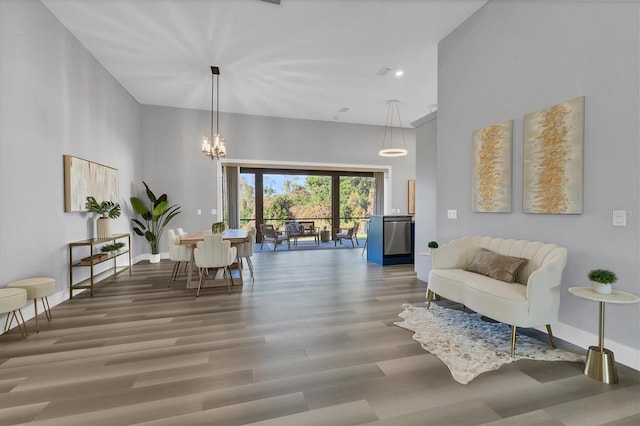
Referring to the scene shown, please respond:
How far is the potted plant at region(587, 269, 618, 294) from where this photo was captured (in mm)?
2080

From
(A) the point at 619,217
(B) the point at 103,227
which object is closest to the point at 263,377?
(A) the point at 619,217

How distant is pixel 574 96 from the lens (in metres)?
2.62

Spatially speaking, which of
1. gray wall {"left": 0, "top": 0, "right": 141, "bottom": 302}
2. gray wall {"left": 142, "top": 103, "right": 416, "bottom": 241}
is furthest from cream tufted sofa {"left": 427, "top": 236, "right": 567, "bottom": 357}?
gray wall {"left": 142, "top": 103, "right": 416, "bottom": 241}

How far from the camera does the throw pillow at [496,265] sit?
2811 mm

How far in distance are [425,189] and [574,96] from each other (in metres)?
2.61

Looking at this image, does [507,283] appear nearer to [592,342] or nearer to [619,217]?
[592,342]

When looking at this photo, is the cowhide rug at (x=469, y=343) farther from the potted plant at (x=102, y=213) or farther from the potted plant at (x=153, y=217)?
the potted plant at (x=153, y=217)

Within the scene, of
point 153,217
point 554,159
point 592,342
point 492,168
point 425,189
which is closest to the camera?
point 592,342

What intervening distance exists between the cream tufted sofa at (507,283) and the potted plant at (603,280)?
288mm

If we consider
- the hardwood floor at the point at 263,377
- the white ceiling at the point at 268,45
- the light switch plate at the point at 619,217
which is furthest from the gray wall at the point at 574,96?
the hardwood floor at the point at 263,377

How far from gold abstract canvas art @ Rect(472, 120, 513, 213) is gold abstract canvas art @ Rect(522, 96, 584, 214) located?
21 cm

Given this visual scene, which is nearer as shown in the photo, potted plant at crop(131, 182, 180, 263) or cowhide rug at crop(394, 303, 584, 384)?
cowhide rug at crop(394, 303, 584, 384)

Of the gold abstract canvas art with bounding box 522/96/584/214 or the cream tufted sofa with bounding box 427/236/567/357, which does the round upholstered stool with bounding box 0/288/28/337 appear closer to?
the cream tufted sofa with bounding box 427/236/567/357

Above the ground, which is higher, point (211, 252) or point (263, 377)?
point (211, 252)
